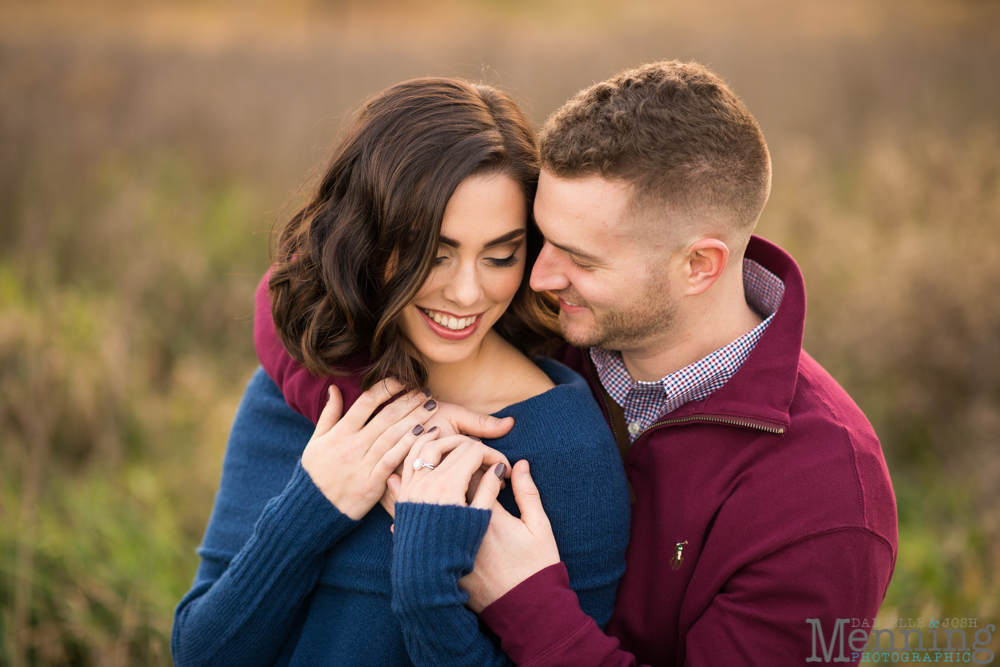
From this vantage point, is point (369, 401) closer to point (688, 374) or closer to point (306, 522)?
point (306, 522)

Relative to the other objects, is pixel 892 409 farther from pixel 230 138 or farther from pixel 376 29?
pixel 376 29

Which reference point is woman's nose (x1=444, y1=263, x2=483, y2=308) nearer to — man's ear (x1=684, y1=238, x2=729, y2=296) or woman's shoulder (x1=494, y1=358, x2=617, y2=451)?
woman's shoulder (x1=494, y1=358, x2=617, y2=451)

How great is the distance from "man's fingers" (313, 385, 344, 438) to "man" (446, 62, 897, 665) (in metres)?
0.55

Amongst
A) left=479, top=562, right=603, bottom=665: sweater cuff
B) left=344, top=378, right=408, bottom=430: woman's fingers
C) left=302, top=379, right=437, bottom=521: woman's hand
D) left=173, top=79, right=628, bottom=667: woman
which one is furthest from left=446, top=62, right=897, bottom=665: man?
left=344, top=378, right=408, bottom=430: woman's fingers

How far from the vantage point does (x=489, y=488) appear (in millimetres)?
1825

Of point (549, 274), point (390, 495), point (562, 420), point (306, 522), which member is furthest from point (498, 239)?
point (306, 522)

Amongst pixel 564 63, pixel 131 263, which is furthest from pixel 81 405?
pixel 564 63

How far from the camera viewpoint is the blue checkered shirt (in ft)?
6.73

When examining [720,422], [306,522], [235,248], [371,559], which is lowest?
[235,248]

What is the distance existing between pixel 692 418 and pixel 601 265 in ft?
1.68

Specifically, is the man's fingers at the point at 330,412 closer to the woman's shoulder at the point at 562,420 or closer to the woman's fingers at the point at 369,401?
the woman's fingers at the point at 369,401

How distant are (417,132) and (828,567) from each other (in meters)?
1.50

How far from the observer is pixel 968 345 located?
4453 millimetres

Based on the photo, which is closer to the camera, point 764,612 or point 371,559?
point 764,612
